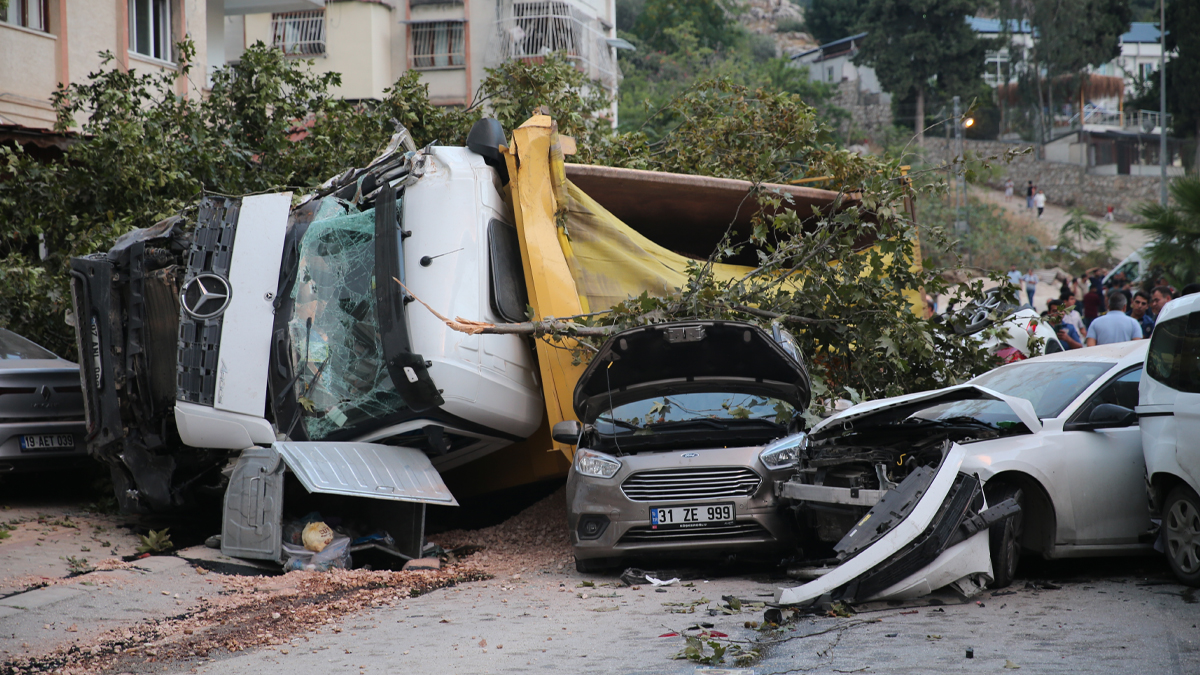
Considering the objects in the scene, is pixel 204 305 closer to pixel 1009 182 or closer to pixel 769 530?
pixel 769 530

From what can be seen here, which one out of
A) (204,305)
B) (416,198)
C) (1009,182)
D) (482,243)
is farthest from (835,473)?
(1009,182)

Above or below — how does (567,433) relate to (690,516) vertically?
above

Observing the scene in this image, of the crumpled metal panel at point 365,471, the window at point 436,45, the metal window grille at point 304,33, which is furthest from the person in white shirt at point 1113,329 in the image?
the metal window grille at point 304,33

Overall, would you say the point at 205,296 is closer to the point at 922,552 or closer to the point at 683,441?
the point at 683,441

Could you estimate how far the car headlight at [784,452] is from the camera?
6.94 metres

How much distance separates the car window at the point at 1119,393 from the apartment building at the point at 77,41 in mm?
12282

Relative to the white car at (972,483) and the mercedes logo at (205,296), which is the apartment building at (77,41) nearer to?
the mercedes logo at (205,296)

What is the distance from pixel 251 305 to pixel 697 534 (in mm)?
3691

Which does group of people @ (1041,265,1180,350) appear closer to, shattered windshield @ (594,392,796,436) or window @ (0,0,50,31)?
shattered windshield @ (594,392,796,436)

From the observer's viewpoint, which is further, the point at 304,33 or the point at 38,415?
the point at 304,33

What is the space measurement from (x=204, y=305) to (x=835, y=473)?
4700 mm

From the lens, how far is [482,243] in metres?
8.34

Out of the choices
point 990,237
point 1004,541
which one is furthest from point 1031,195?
point 1004,541

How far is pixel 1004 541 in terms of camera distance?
5949 mm
